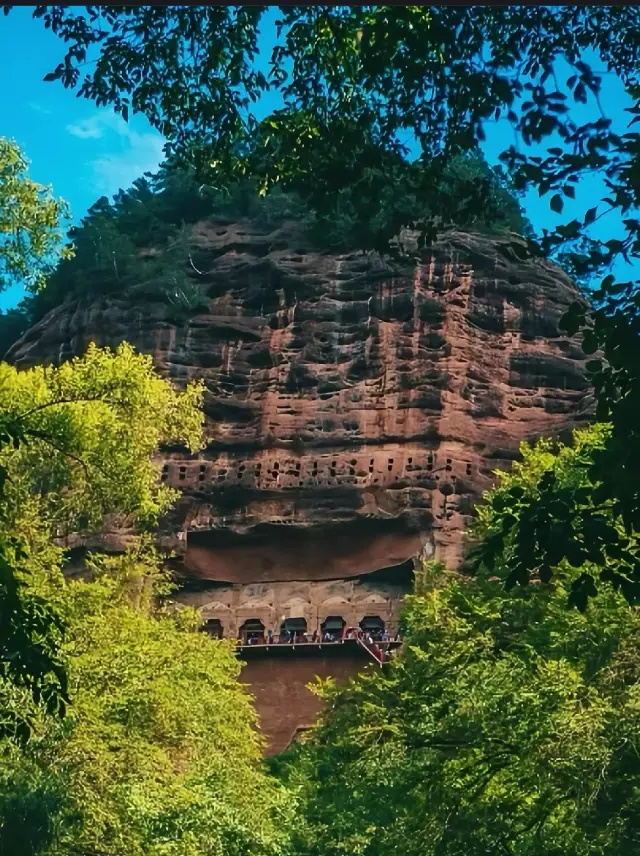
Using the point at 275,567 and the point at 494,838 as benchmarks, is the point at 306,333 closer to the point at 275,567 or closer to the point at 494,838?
the point at 275,567

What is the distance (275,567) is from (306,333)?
7.33 metres

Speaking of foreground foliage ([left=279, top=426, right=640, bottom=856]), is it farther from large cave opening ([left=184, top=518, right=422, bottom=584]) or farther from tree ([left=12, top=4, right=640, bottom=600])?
large cave opening ([left=184, top=518, right=422, bottom=584])

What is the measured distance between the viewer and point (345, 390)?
149 feet

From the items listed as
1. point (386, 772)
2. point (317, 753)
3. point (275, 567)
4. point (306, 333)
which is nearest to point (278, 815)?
point (317, 753)

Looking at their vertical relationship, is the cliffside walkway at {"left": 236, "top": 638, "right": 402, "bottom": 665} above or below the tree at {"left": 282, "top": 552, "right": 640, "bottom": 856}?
above

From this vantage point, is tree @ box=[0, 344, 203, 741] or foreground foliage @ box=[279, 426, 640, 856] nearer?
foreground foliage @ box=[279, 426, 640, 856]

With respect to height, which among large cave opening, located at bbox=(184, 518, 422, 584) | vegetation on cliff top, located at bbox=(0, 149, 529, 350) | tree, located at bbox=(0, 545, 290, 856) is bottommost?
tree, located at bbox=(0, 545, 290, 856)

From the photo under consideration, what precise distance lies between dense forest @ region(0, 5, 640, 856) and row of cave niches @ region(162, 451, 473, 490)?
9.64 metres

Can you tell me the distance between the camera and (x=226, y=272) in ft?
158

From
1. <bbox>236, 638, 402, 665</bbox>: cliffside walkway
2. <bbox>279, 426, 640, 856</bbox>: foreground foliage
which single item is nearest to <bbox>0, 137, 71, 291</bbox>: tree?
<bbox>279, 426, 640, 856</bbox>: foreground foliage

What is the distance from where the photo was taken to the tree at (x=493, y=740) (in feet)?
47.9

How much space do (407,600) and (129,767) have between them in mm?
11600

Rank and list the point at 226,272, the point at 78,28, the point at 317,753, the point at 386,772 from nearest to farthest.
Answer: the point at 78,28, the point at 386,772, the point at 317,753, the point at 226,272

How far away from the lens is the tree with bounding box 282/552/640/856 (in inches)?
575
